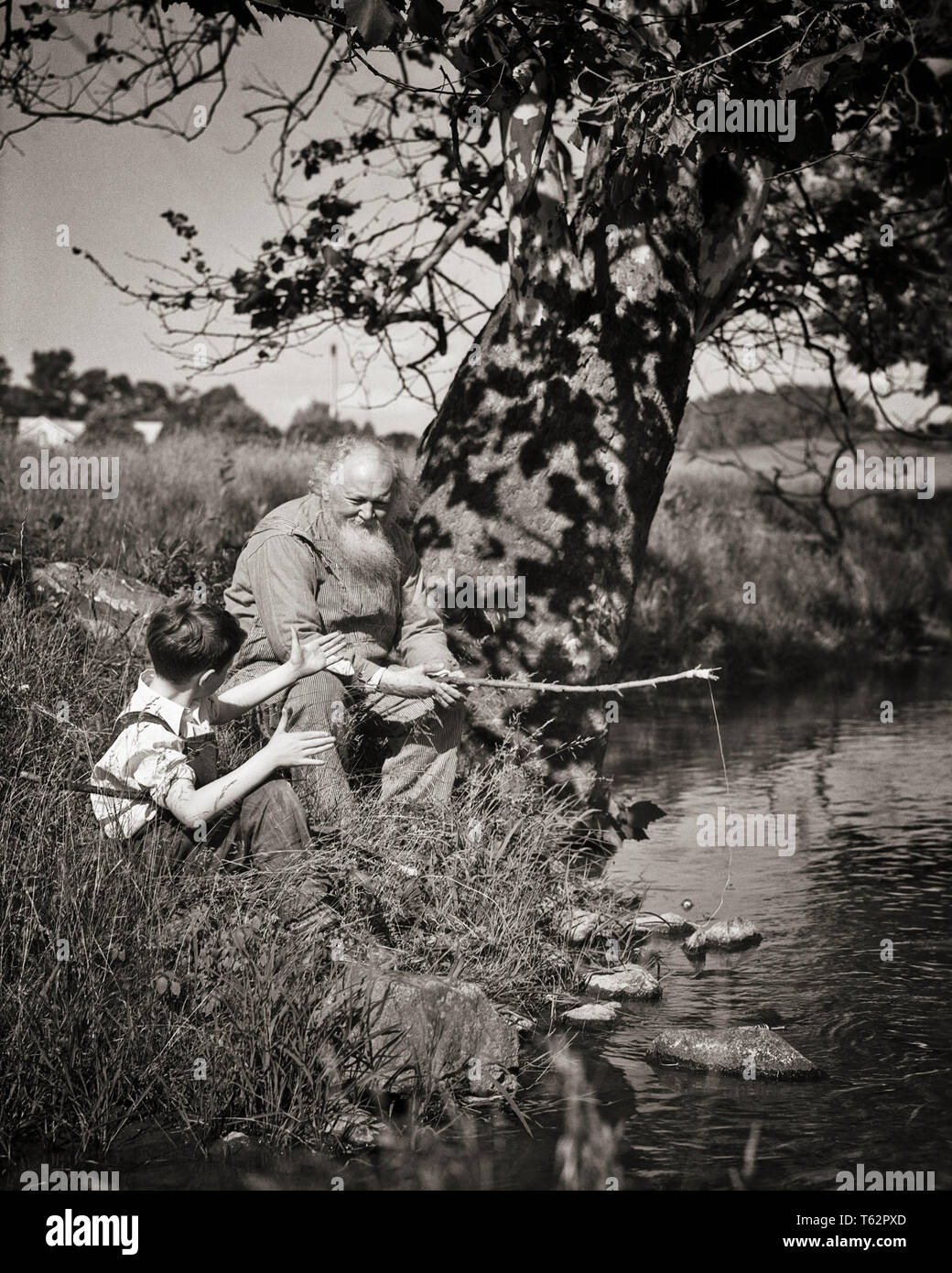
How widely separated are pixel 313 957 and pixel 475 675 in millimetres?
2559

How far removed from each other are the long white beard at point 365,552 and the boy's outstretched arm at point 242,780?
159cm

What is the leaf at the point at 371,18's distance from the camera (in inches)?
188

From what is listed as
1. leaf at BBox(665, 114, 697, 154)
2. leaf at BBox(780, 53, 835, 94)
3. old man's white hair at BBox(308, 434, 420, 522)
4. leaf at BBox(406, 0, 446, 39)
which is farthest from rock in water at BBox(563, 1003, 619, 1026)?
leaf at BBox(406, 0, 446, 39)

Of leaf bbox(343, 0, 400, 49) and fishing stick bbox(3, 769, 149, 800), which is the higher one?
leaf bbox(343, 0, 400, 49)

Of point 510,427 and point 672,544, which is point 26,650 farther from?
point 672,544

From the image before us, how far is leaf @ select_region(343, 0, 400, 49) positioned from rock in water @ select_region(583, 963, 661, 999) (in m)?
3.35

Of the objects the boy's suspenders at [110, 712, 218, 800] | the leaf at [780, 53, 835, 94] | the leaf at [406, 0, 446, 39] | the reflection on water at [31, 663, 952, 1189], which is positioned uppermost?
the leaf at [406, 0, 446, 39]

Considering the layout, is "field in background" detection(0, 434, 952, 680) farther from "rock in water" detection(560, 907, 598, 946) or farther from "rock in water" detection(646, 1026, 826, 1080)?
"rock in water" detection(646, 1026, 826, 1080)

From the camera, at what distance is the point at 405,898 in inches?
216

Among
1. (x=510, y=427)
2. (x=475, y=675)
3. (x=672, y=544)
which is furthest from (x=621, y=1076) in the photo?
(x=672, y=544)

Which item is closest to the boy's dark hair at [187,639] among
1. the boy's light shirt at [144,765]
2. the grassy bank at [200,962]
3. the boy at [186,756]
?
the boy at [186,756]

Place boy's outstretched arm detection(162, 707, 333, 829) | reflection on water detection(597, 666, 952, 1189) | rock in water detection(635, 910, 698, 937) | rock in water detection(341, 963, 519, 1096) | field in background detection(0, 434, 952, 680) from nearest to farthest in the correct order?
reflection on water detection(597, 666, 952, 1189)
rock in water detection(341, 963, 519, 1096)
boy's outstretched arm detection(162, 707, 333, 829)
rock in water detection(635, 910, 698, 937)
field in background detection(0, 434, 952, 680)

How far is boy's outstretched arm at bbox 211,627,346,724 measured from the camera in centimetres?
511

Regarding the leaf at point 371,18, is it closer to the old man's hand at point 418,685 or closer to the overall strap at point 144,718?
the overall strap at point 144,718
